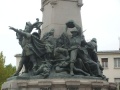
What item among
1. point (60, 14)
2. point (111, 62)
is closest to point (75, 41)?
point (60, 14)

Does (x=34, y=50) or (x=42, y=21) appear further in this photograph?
(x=42, y=21)

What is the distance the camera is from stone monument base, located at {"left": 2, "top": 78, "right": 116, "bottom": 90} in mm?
14906

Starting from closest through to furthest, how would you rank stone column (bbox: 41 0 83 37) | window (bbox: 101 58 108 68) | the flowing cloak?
1. the flowing cloak
2. stone column (bbox: 41 0 83 37)
3. window (bbox: 101 58 108 68)

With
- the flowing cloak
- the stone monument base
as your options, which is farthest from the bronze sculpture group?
the stone monument base

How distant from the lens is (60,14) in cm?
1761

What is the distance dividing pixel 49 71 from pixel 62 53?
3.48 feet

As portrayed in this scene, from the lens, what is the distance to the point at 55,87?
15039 millimetres

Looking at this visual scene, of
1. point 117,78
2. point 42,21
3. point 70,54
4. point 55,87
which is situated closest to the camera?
point 55,87

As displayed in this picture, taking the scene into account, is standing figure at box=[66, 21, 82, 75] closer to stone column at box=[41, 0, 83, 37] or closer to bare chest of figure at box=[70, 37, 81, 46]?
bare chest of figure at box=[70, 37, 81, 46]

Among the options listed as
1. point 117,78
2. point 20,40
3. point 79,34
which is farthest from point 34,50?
point 117,78

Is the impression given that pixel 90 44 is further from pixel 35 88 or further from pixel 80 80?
pixel 35 88

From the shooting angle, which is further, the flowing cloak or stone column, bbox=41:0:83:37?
stone column, bbox=41:0:83:37

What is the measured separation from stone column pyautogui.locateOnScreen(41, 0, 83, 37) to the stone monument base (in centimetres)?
299

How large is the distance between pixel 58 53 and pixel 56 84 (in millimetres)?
1739
